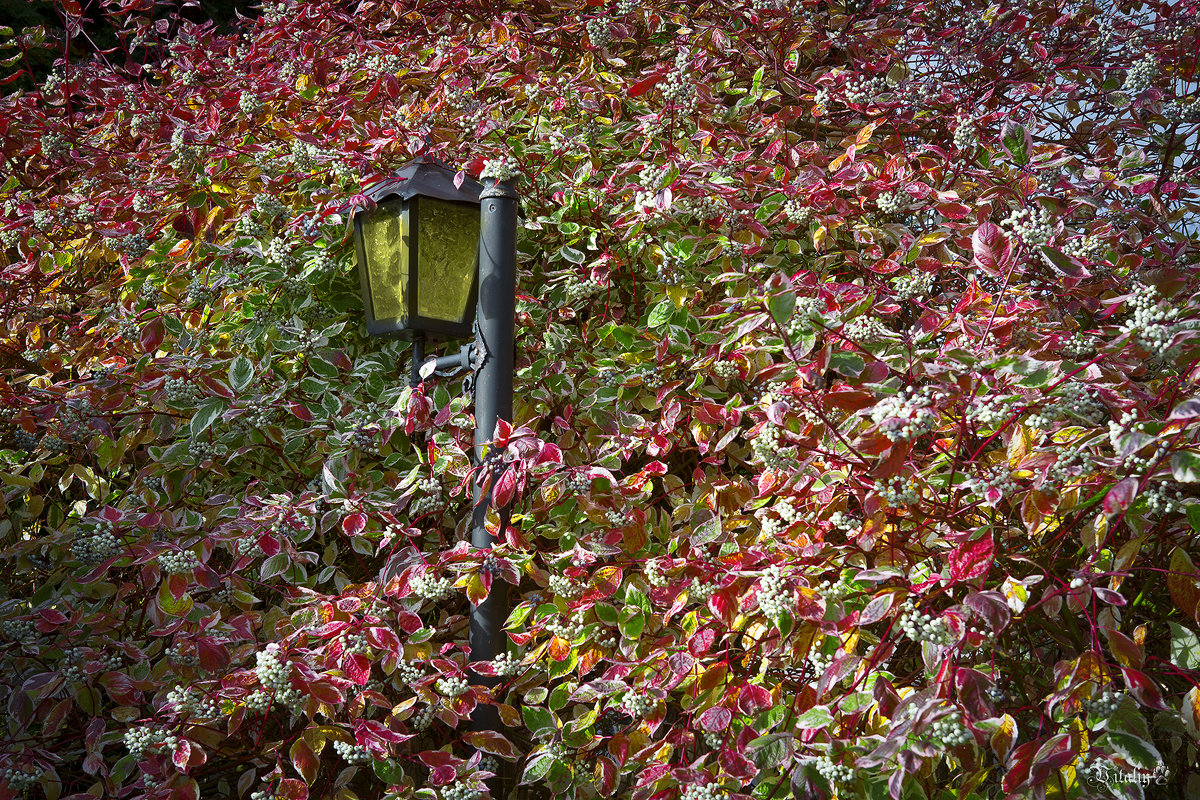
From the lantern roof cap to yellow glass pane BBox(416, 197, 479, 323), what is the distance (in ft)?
0.06

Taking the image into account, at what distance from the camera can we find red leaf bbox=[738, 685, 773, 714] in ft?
4.28

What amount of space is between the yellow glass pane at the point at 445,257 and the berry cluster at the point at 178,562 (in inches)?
24.4

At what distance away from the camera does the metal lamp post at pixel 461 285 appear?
5.06 feet

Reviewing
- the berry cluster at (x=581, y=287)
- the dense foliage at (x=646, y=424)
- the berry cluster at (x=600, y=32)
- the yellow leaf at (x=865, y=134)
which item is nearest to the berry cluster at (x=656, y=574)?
the dense foliage at (x=646, y=424)

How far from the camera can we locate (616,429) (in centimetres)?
174

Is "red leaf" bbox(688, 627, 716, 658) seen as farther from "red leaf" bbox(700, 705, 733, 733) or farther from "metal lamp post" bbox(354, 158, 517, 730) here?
"metal lamp post" bbox(354, 158, 517, 730)

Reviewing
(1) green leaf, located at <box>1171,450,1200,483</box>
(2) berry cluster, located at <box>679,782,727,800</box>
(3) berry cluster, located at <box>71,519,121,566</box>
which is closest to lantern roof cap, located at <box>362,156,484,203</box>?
(3) berry cluster, located at <box>71,519,121,566</box>

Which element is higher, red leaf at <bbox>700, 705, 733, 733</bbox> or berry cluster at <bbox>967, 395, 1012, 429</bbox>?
berry cluster at <bbox>967, 395, 1012, 429</bbox>

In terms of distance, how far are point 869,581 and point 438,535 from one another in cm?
90

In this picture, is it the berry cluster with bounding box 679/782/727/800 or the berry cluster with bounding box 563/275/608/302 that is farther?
the berry cluster with bounding box 563/275/608/302

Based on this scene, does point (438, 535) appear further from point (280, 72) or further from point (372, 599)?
point (280, 72)

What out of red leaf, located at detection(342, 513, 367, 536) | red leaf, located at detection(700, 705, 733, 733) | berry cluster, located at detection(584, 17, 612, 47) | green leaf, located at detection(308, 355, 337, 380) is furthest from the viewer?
berry cluster, located at detection(584, 17, 612, 47)

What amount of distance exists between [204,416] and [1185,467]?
1.69 meters

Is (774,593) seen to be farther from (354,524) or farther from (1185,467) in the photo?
(354,524)
